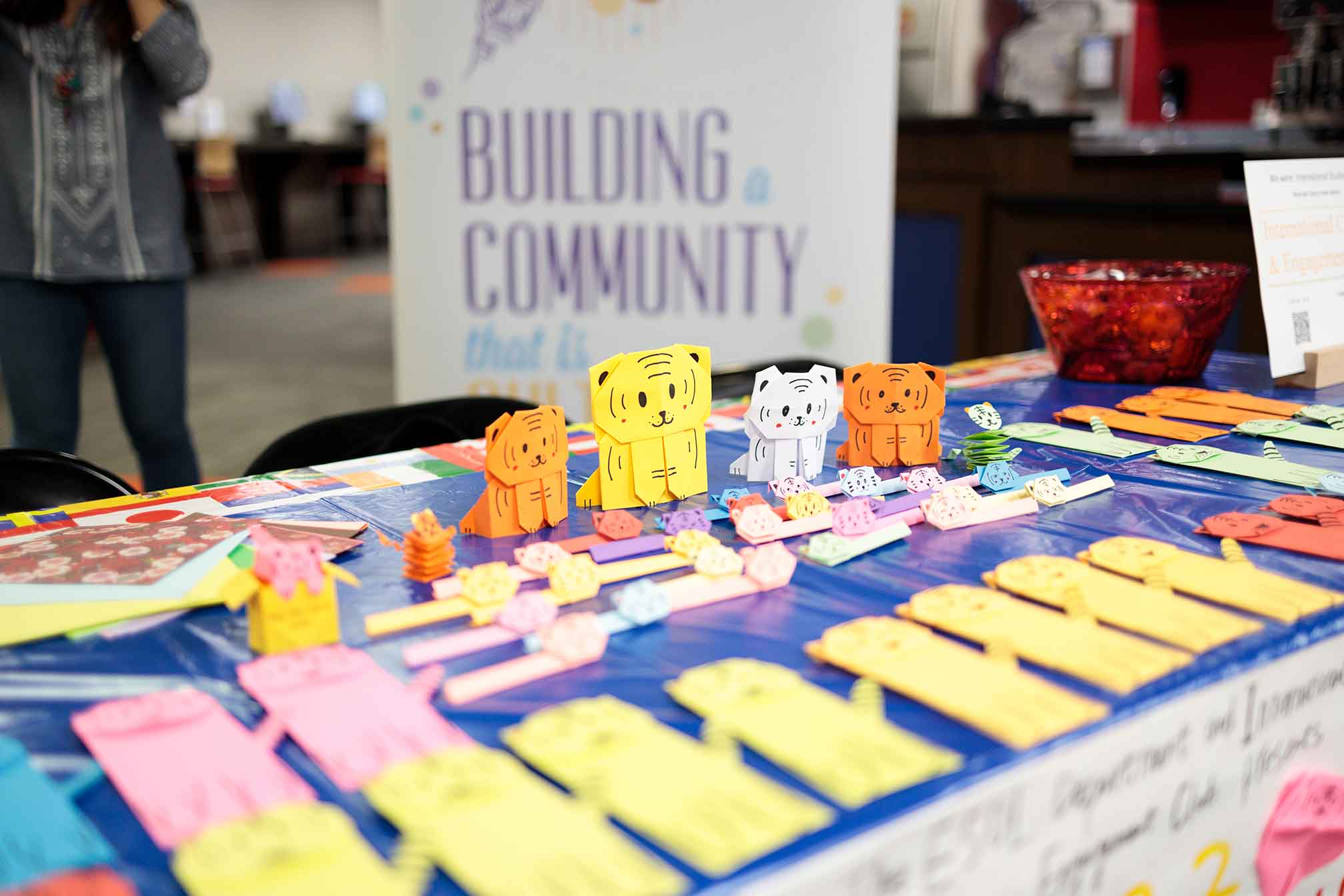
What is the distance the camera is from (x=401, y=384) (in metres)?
2.83

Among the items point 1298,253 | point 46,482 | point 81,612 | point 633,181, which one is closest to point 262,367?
point 633,181

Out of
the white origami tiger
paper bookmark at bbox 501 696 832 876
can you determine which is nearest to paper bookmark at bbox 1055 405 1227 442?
the white origami tiger

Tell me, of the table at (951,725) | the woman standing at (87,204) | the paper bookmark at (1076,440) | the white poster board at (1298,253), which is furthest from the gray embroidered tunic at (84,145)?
the white poster board at (1298,253)

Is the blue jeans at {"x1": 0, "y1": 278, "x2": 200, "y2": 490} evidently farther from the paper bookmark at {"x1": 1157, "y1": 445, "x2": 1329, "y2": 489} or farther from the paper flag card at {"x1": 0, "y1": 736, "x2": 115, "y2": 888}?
the paper bookmark at {"x1": 1157, "y1": 445, "x2": 1329, "y2": 489}

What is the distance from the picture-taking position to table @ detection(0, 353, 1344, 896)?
1.78 feet

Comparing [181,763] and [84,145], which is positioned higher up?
[84,145]

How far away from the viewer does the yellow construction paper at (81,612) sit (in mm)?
759

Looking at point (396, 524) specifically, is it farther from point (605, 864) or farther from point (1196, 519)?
point (1196, 519)

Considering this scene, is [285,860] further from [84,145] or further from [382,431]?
[84,145]

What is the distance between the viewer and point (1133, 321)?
1.55 m

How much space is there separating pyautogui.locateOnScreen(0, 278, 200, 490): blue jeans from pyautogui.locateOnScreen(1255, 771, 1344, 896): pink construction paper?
189 centimetres

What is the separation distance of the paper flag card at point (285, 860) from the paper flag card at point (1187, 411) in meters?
1.18

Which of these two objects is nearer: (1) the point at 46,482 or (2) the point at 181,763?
(2) the point at 181,763

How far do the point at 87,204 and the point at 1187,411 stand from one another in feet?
5.92
